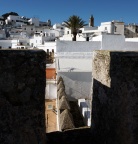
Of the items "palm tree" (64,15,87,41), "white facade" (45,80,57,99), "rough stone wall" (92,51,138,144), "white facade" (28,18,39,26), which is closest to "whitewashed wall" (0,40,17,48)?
"palm tree" (64,15,87,41)

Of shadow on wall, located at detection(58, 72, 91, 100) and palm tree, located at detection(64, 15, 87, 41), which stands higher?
palm tree, located at detection(64, 15, 87, 41)

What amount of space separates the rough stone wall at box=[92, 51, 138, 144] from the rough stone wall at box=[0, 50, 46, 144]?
0.77 meters

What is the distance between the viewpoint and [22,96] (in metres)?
2.21

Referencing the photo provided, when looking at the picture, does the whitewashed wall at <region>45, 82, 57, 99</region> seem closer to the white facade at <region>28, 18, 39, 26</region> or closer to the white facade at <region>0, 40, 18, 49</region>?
the white facade at <region>0, 40, 18, 49</region>

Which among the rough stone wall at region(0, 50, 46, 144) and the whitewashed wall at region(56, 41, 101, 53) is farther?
the whitewashed wall at region(56, 41, 101, 53)

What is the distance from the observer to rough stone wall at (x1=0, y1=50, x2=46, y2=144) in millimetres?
2139

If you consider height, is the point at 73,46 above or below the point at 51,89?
above

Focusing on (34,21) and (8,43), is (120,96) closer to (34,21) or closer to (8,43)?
(8,43)

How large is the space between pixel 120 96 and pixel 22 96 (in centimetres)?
98

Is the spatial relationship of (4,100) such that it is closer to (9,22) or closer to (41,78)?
(41,78)

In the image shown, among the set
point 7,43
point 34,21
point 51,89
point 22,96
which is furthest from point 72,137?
point 34,21

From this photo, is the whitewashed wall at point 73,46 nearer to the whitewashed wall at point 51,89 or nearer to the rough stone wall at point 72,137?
the whitewashed wall at point 51,89

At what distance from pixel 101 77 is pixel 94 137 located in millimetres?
763

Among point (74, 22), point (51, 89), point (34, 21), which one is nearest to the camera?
point (51, 89)
